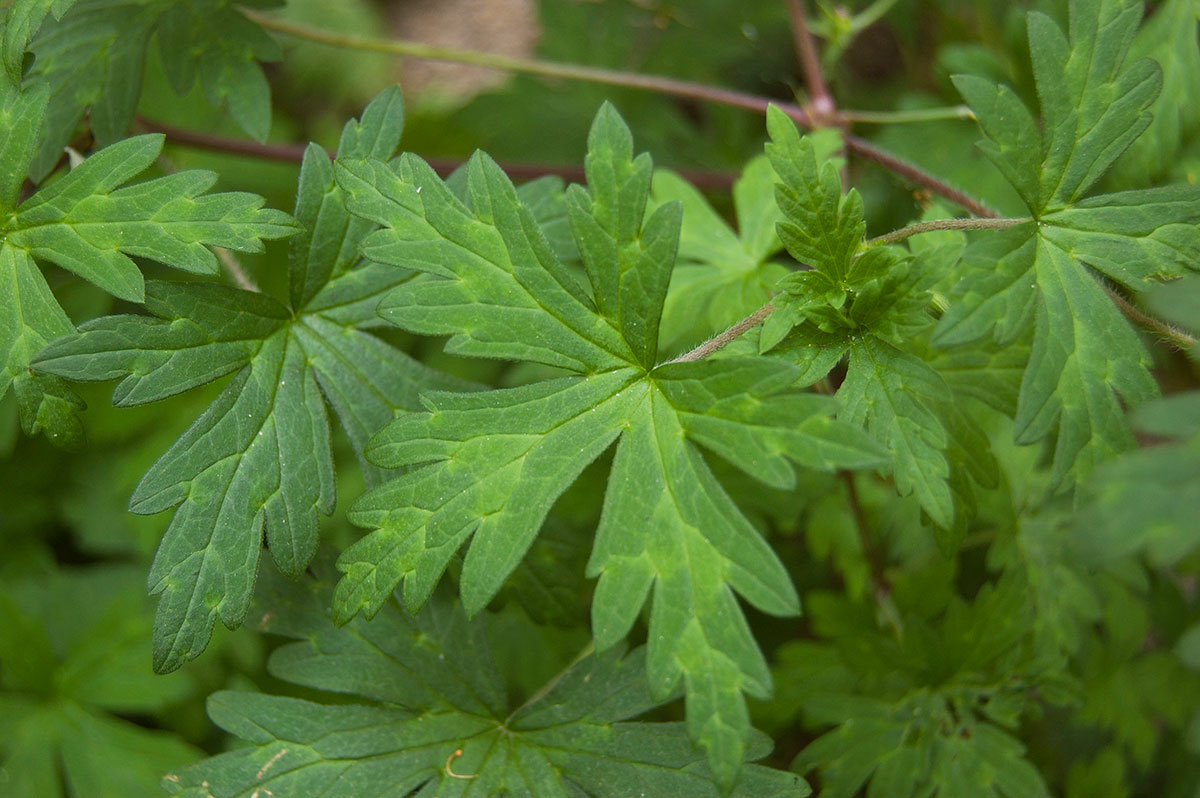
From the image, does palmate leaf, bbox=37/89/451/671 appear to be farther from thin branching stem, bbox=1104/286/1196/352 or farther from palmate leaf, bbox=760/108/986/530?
thin branching stem, bbox=1104/286/1196/352

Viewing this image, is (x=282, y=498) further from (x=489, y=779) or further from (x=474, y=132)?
(x=474, y=132)

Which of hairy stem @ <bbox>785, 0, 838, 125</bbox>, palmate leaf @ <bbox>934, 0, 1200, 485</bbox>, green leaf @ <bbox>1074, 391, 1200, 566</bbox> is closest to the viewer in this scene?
green leaf @ <bbox>1074, 391, 1200, 566</bbox>

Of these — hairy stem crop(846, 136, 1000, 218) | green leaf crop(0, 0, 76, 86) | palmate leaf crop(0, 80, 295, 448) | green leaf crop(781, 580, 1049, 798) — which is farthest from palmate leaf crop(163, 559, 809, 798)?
hairy stem crop(846, 136, 1000, 218)

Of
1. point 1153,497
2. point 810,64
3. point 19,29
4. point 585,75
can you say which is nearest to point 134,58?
point 19,29

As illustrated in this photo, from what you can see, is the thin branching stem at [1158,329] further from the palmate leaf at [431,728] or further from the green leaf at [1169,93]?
the palmate leaf at [431,728]

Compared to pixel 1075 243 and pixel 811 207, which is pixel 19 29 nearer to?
pixel 811 207

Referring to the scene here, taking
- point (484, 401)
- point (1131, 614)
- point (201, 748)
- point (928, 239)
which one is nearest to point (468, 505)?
point (484, 401)

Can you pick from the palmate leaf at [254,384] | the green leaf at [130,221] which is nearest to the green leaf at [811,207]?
the palmate leaf at [254,384]
